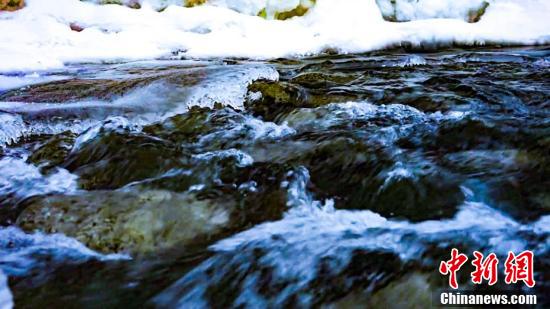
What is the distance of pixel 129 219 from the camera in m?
1.94

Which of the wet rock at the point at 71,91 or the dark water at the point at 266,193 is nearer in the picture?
the dark water at the point at 266,193

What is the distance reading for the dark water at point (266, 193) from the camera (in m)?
1.71

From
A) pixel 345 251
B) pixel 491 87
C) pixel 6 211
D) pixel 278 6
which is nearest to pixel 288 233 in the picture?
pixel 345 251

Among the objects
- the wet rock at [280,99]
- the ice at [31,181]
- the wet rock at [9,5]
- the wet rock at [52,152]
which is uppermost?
the wet rock at [9,5]

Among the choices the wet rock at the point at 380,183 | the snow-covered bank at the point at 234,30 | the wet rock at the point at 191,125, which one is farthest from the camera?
the snow-covered bank at the point at 234,30

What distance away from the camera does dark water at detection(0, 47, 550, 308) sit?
171 centimetres

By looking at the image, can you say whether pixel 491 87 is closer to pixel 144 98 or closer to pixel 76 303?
pixel 144 98

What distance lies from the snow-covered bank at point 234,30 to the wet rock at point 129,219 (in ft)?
13.2

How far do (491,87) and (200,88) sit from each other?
97.5 inches

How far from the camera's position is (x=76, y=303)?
63.3 inches

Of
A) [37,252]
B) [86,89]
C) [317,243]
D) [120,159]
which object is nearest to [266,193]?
[317,243]

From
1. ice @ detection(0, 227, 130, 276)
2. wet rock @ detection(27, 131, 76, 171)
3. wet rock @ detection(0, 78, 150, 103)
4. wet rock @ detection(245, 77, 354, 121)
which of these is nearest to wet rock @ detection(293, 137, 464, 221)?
wet rock @ detection(245, 77, 354, 121)

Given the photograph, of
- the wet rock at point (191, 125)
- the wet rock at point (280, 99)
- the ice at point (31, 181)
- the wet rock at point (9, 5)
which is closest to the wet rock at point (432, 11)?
the wet rock at point (280, 99)

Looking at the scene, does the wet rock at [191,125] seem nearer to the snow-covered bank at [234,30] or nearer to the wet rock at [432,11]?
the snow-covered bank at [234,30]
